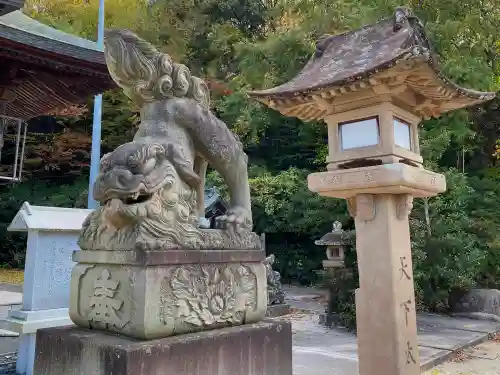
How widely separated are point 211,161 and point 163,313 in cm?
86

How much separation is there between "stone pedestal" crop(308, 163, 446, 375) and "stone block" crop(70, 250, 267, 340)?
7.72 feet

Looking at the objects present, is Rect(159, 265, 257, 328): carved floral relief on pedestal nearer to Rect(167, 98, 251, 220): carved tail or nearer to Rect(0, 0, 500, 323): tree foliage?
Rect(167, 98, 251, 220): carved tail

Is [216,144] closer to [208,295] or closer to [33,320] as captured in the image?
[208,295]

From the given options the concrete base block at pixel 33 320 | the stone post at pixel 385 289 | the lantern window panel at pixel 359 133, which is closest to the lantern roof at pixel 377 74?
the lantern window panel at pixel 359 133

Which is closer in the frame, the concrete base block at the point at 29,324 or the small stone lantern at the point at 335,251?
the concrete base block at the point at 29,324

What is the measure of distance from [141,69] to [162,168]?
568 millimetres

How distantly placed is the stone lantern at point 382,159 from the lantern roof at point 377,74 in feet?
0.04

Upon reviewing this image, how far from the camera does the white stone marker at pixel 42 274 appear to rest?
3781mm

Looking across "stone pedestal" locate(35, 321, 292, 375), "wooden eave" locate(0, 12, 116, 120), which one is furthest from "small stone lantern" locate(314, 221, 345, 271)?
"stone pedestal" locate(35, 321, 292, 375)

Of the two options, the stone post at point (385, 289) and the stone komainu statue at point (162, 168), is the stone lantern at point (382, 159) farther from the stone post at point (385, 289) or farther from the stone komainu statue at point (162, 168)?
the stone komainu statue at point (162, 168)

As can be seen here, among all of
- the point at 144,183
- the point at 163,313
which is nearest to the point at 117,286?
the point at 163,313

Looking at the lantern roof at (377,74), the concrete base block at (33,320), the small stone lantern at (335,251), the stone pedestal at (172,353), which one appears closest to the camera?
the stone pedestal at (172,353)

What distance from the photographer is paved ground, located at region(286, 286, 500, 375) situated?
5.24 meters

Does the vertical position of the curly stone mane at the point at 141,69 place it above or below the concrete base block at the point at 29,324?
above
